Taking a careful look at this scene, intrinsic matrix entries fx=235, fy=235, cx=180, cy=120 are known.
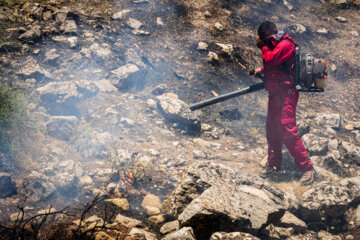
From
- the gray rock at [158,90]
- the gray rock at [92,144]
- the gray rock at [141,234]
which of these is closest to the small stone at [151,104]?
the gray rock at [158,90]

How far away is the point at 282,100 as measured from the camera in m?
2.70

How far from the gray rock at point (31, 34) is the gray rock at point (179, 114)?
2.70 m

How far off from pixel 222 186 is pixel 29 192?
1.84m

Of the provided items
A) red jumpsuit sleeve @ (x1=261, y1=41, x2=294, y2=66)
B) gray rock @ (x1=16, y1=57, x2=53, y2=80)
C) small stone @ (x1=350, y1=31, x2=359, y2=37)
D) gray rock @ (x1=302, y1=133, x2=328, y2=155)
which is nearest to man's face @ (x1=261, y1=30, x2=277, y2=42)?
red jumpsuit sleeve @ (x1=261, y1=41, x2=294, y2=66)

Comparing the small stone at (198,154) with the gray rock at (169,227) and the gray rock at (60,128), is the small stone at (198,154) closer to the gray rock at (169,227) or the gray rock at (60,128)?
the gray rock at (169,227)

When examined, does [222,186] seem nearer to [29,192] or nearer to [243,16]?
[29,192]

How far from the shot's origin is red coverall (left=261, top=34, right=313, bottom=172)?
2517 mm

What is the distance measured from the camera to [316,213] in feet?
7.84

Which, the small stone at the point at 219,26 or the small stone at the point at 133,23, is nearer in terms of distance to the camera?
the small stone at the point at 133,23

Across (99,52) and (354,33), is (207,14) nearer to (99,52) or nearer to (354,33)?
(99,52)

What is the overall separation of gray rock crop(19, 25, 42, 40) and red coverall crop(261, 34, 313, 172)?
4008 millimetres

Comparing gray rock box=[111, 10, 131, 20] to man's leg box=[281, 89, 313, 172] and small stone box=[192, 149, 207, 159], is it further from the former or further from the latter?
man's leg box=[281, 89, 313, 172]

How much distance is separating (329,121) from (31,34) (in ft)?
18.3

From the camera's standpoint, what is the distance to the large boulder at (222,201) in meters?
1.67
